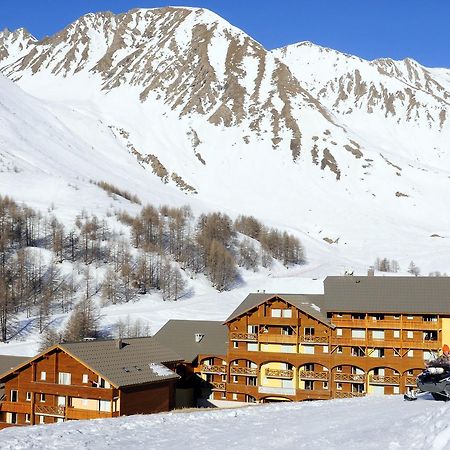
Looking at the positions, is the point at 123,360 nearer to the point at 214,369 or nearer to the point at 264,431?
the point at 214,369

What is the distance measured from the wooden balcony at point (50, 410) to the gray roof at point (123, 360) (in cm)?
439

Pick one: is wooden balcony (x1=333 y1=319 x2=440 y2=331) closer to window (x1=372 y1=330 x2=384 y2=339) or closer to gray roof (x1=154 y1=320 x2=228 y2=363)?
window (x1=372 y1=330 x2=384 y2=339)

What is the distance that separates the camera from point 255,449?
70.3ft

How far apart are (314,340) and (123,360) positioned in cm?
1825

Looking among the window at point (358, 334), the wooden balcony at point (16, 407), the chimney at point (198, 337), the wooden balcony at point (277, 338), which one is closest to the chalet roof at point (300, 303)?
the window at point (358, 334)

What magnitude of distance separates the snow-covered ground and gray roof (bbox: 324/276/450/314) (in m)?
29.0

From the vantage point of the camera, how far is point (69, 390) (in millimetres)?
50031

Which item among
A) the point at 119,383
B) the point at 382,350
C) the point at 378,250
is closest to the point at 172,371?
the point at 119,383

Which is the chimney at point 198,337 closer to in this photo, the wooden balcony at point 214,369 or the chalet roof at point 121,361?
the wooden balcony at point 214,369

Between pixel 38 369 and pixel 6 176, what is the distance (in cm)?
12160

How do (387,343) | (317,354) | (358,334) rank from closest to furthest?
(387,343), (358,334), (317,354)

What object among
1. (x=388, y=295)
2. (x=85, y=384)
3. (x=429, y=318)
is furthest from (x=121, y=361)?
(x=429, y=318)

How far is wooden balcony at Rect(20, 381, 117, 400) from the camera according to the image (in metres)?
48.1

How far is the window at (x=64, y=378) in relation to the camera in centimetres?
5031
